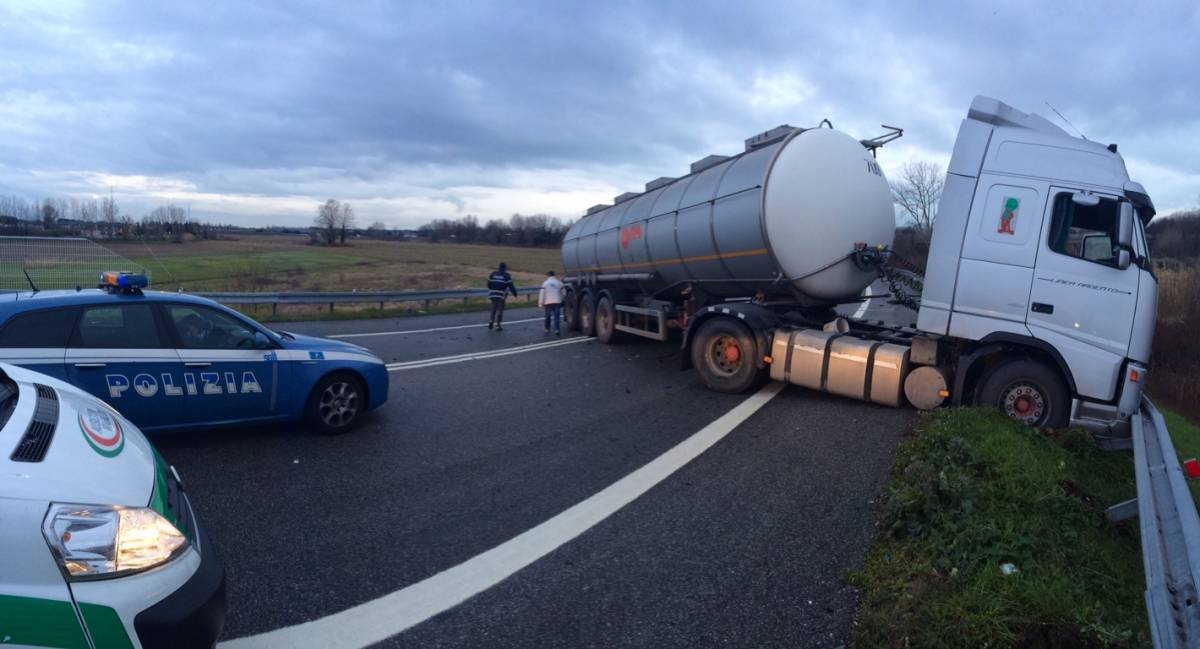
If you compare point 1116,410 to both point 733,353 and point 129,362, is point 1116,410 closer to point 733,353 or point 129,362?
point 733,353

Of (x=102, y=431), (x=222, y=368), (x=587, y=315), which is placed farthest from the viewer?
(x=587, y=315)

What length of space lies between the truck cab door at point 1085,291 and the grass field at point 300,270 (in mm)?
15369

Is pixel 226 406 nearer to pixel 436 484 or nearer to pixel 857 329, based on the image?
pixel 436 484

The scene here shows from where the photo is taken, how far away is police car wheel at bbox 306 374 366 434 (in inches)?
252

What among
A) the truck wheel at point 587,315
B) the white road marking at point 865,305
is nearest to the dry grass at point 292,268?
the truck wheel at point 587,315

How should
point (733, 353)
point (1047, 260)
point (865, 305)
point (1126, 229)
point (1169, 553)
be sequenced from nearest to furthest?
1. point (1169, 553)
2. point (1126, 229)
3. point (1047, 260)
4. point (733, 353)
5. point (865, 305)

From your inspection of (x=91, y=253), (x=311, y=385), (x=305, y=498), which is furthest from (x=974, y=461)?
(x=91, y=253)

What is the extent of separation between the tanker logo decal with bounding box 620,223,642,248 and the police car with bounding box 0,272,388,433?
23.0ft

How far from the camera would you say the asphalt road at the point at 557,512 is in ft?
11.2

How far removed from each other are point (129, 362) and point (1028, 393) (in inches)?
334

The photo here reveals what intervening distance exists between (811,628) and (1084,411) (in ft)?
17.0

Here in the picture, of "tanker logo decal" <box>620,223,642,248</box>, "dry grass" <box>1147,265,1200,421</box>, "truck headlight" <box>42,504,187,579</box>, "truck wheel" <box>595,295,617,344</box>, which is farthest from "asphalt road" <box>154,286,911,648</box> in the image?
"dry grass" <box>1147,265,1200,421</box>

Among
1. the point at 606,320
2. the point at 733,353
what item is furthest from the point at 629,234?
the point at 733,353

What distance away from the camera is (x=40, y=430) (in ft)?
8.39
